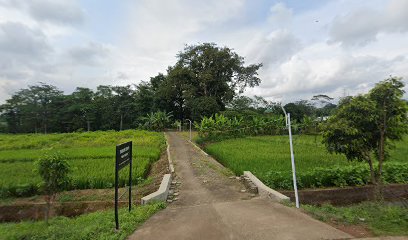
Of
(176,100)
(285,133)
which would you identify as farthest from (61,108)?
(285,133)

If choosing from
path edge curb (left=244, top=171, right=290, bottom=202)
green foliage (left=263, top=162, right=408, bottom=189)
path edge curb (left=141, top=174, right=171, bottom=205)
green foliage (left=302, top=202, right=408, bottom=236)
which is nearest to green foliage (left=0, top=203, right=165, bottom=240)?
path edge curb (left=141, top=174, right=171, bottom=205)

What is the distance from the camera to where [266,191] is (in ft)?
25.3

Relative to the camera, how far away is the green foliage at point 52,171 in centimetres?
732

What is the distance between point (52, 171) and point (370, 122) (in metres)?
9.58

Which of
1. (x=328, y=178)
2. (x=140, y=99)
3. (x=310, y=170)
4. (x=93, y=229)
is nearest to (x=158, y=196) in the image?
(x=93, y=229)

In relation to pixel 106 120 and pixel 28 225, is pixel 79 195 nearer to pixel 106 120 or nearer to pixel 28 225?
pixel 28 225

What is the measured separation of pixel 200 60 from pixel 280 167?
32596 mm

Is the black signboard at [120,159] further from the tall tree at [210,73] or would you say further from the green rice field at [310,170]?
the tall tree at [210,73]

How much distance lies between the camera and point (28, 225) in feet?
23.5

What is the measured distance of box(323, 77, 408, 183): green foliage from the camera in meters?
7.66

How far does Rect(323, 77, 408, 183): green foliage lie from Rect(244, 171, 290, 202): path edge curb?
280cm

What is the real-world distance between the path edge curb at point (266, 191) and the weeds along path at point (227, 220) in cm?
25

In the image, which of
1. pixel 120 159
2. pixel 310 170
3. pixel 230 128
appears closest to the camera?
pixel 120 159

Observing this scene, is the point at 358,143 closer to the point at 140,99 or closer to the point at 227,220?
the point at 227,220
